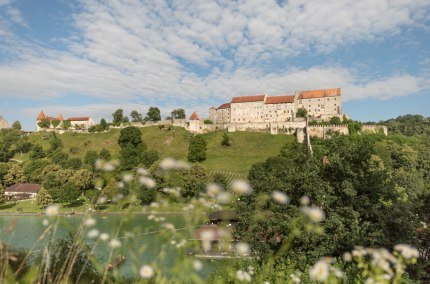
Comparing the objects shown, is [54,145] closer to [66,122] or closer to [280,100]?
[66,122]

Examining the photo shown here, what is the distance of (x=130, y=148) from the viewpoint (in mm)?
79000

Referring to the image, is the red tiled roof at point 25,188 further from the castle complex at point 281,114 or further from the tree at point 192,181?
the castle complex at point 281,114

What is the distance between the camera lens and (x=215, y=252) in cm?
3103

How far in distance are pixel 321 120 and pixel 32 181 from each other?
239 feet

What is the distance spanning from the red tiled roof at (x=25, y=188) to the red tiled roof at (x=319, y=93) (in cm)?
7637

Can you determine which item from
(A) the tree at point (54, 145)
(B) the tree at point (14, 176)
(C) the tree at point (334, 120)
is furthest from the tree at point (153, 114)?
(C) the tree at point (334, 120)

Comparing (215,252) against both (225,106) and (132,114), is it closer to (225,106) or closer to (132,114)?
(225,106)

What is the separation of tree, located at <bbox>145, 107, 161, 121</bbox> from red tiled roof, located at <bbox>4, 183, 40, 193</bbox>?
44.5 metres

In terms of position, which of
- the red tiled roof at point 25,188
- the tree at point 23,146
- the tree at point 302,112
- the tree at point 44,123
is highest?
the tree at point 302,112

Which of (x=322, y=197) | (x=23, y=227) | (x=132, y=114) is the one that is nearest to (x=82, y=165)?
(x=23, y=227)

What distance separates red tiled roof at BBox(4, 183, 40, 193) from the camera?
67750 millimetres

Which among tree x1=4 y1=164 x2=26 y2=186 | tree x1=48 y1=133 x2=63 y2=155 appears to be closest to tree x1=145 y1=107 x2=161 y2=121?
tree x1=48 y1=133 x2=63 y2=155

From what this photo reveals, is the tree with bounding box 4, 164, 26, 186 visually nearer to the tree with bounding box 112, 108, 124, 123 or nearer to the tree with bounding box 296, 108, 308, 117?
the tree with bounding box 112, 108, 124, 123

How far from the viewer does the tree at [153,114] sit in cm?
10794
